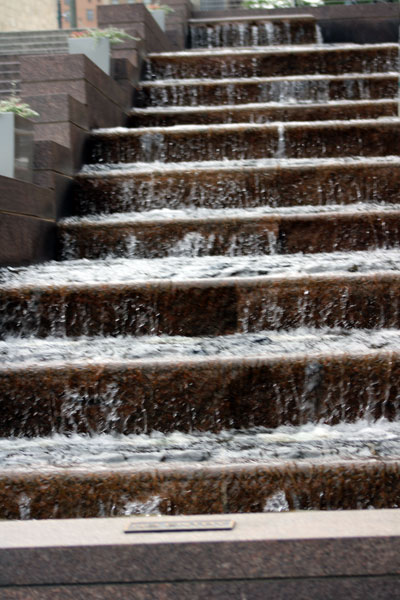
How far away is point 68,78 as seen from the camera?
195 inches

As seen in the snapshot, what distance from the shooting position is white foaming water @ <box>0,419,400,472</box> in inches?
87.2

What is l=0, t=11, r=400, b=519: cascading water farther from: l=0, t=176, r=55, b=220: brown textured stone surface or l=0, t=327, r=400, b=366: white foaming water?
l=0, t=176, r=55, b=220: brown textured stone surface

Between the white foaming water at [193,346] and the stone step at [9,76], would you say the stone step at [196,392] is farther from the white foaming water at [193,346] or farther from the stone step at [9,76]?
the stone step at [9,76]

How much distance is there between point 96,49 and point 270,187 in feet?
7.17

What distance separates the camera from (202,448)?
2414mm

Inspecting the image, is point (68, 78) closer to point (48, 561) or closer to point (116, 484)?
point (116, 484)

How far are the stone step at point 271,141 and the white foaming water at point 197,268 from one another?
1.39 metres

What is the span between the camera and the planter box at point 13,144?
375 cm

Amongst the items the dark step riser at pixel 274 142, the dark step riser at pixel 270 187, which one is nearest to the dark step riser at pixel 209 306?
the dark step riser at pixel 270 187

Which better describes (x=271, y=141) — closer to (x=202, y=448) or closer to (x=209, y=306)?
→ (x=209, y=306)

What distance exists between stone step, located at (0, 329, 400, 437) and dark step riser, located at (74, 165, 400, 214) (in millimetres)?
1872

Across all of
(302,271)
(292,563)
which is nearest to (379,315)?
(302,271)

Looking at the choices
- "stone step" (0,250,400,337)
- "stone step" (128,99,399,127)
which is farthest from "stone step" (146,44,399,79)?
"stone step" (0,250,400,337)

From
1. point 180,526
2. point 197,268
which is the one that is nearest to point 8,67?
point 197,268
